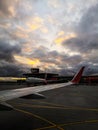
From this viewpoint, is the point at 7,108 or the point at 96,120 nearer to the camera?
the point at 7,108

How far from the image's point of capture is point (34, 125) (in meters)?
11.9

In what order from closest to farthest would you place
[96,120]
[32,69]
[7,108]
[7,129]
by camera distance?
1. [7,108]
2. [7,129]
3. [96,120]
4. [32,69]

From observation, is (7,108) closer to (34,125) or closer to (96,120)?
(34,125)

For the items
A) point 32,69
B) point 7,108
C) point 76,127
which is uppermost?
point 32,69

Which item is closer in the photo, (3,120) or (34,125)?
(34,125)

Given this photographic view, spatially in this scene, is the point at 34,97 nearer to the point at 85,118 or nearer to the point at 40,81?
the point at 85,118

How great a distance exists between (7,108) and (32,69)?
17206 centimetres

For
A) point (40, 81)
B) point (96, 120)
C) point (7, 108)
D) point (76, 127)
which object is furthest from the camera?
point (40, 81)

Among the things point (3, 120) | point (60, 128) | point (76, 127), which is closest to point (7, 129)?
point (3, 120)

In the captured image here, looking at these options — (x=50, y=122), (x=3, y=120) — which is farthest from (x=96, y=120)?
(x=3, y=120)

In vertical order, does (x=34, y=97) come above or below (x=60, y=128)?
above

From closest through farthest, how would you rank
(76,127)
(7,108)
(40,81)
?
(7,108)
(76,127)
(40,81)

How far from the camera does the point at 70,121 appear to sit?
1334 cm

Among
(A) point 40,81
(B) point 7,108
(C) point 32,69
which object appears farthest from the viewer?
(C) point 32,69
